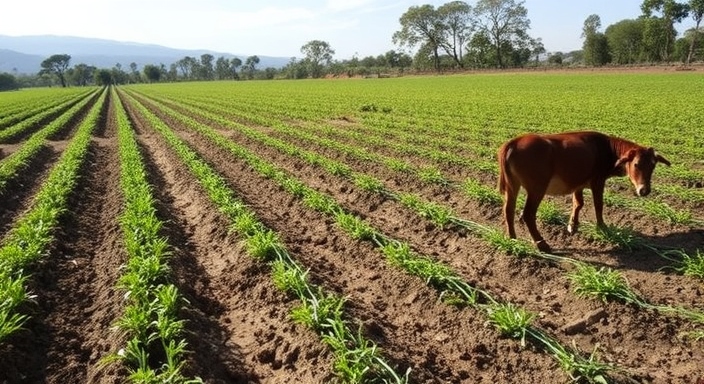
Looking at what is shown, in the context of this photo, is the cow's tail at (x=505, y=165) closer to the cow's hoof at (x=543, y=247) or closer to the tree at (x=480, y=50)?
the cow's hoof at (x=543, y=247)

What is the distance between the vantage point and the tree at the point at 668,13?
80.2m

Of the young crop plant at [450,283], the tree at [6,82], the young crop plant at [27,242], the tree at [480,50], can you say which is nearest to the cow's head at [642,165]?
the young crop plant at [450,283]

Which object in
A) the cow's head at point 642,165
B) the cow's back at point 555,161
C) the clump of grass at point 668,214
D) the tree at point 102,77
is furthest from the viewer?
the tree at point 102,77

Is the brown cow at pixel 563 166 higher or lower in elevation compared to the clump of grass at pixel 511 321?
higher

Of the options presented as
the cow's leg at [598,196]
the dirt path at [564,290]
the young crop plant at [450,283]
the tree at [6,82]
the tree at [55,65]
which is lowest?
the dirt path at [564,290]

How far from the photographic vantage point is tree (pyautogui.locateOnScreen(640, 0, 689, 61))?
8019 cm

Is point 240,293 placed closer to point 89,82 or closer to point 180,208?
point 180,208

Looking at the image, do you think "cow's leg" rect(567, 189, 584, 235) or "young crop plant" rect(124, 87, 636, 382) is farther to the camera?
"cow's leg" rect(567, 189, 584, 235)

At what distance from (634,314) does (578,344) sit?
0.91 m

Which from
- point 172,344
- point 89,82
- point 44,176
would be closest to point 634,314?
point 172,344

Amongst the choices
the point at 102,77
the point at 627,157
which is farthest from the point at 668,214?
the point at 102,77

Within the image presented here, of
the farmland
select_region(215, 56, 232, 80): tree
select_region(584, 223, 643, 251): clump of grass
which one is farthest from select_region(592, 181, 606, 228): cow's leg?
select_region(215, 56, 232, 80): tree

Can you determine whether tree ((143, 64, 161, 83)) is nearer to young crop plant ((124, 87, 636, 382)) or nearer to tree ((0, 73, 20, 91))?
tree ((0, 73, 20, 91))

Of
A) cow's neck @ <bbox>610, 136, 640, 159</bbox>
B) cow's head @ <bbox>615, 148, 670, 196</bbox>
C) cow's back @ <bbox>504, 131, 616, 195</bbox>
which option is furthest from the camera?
cow's neck @ <bbox>610, 136, 640, 159</bbox>
